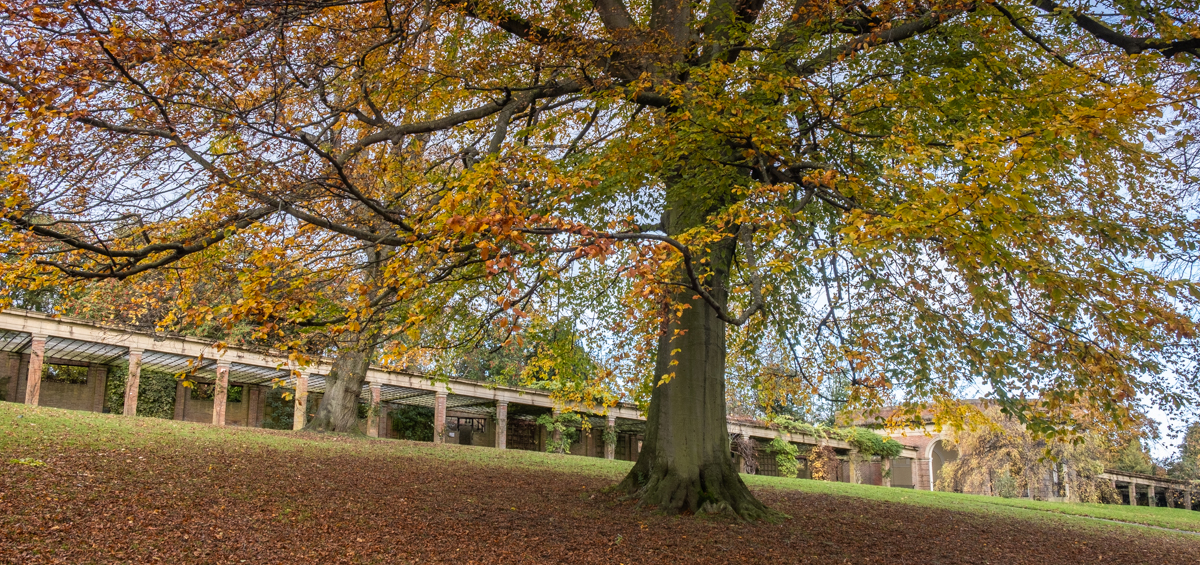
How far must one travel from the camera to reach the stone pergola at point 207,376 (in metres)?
19.1

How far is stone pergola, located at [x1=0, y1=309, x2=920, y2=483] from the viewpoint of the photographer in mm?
19078

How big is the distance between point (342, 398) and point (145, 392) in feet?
38.6

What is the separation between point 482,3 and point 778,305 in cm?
562

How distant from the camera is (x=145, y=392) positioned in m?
25.2

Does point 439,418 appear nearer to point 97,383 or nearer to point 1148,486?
point 97,383

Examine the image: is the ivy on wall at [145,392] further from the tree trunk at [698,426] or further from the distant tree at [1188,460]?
the distant tree at [1188,460]

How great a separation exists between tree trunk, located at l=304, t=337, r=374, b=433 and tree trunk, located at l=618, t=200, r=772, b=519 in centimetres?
1061

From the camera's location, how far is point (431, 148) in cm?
1268

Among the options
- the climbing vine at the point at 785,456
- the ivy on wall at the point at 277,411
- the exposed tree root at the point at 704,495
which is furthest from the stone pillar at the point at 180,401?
the climbing vine at the point at 785,456

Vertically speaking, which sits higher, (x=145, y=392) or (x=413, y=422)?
(x=145, y=392)

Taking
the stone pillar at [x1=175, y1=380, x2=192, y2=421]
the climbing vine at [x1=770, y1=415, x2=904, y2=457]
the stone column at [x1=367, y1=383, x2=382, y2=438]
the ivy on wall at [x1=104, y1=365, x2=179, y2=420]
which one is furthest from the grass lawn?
the climbing vine at [x1=770, y1=415, x2=904, y2=457]

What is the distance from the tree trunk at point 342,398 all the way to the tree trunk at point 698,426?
1061cm

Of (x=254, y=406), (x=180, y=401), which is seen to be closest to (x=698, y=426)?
(x=180, y=401)

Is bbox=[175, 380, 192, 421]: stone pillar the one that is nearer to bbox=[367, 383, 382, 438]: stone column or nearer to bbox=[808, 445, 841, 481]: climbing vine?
bbox=[367, 383, 382, 438]: stone column
